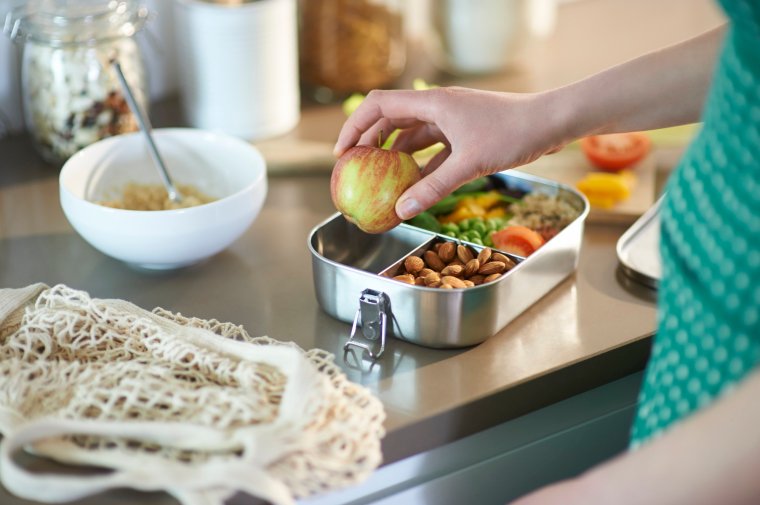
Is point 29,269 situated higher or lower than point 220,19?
lower

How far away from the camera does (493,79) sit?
61.8 inches

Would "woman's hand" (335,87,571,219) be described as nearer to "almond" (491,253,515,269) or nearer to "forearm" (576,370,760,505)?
"almond" (491,253,515,269)

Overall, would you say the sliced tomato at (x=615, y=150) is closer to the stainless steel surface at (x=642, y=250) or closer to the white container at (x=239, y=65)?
the stainless steel surface at (x=642, y=250)

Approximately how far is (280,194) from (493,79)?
1.56 feet

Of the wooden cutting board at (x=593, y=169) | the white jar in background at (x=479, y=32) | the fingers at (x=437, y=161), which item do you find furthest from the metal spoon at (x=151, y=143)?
the white jar in background at (x=479, y=32)

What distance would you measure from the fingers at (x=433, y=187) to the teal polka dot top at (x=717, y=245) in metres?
0.24

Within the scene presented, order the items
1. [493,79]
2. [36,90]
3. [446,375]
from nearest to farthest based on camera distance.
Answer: [446,375] < [36,90] < [493,79]

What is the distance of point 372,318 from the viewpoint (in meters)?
0.92

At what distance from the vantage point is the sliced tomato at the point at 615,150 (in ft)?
4.15

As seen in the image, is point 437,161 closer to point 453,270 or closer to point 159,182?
point 453,270

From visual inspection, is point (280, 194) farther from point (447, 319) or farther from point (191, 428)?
point (191, 428)

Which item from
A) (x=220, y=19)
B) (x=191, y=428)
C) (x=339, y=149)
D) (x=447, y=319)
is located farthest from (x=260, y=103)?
(x=191, y=428)

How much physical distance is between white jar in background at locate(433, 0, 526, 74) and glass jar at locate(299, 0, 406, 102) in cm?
8

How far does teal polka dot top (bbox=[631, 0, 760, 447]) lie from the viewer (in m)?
0.66
